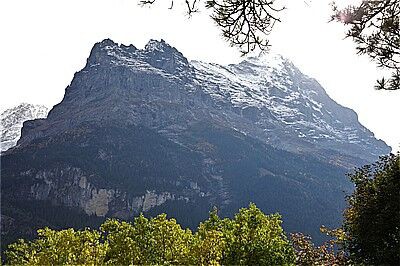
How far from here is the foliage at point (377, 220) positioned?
15.8 metres

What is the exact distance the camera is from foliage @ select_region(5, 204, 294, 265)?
11375 millimetres

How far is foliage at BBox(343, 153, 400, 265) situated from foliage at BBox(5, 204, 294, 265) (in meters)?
3.48

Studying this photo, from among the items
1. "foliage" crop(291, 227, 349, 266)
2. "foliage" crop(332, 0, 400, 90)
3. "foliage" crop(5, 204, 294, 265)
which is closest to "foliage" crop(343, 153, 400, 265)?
"foliage" crop(291, 227, 349, 266)

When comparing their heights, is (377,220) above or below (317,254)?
above

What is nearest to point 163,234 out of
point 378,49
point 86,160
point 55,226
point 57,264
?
point 57,264

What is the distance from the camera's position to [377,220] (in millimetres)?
16750

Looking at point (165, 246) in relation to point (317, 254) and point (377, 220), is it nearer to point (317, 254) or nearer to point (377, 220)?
point (377, 220)

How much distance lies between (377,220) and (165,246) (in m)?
8.38

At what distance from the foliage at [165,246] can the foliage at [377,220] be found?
348 centimetres

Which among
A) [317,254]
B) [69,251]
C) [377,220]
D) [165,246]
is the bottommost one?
[69,251]

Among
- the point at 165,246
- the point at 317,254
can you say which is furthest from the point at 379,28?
the point at 317,254

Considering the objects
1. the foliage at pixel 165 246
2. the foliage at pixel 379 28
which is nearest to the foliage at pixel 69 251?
the foliage at pixel 165 246

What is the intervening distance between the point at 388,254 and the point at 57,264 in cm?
1094

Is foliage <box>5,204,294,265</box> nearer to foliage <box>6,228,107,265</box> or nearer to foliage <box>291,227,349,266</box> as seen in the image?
foliage <box>6,228,107,265</box>
